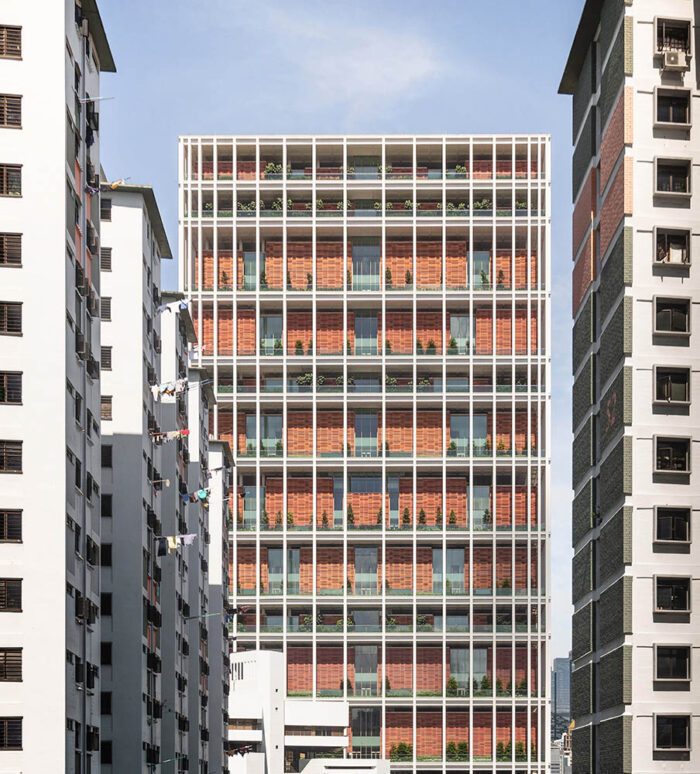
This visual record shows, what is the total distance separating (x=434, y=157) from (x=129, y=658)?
8078 centimetres

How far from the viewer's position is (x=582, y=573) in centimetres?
8919

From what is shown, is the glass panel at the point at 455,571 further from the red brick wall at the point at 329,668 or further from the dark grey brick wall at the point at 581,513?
the dark grey brick wall at the point at 581,513

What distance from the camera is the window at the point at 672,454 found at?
75.1 metres

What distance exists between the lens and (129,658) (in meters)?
87.2

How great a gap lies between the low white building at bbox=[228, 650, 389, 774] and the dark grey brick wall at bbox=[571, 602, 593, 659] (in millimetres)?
48557

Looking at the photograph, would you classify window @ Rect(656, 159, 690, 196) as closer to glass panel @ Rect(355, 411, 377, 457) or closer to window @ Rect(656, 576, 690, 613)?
window @ Rect(656, 576, 690, 613)

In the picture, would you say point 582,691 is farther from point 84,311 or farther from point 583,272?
point 84,311

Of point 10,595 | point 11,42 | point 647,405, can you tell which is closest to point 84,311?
point 11,42

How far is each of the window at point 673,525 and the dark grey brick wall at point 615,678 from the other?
5.22 metres

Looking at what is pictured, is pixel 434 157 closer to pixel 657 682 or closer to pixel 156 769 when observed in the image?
pixel 156 769

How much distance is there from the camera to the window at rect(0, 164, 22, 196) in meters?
66.9

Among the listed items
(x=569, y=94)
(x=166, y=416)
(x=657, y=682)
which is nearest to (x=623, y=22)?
(x=569, y=94)

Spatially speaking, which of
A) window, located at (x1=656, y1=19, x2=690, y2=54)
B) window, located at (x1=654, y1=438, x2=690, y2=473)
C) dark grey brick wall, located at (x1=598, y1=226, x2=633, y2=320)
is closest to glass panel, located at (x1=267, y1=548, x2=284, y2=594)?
dark grey brick wall, located at (x1=598, y1=226, x2=633, y2=320)

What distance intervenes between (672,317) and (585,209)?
679 inches
